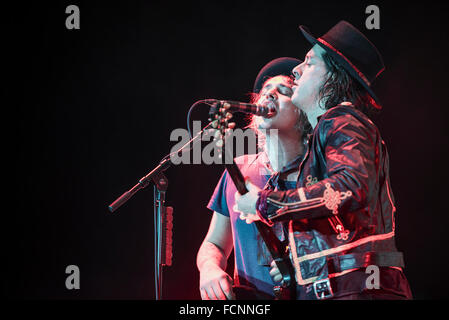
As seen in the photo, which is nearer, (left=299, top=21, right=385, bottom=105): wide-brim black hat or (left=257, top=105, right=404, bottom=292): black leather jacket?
(left=257, top=105, right=404, bottom=292): black leather jacket

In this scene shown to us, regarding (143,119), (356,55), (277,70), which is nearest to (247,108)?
(356,55)

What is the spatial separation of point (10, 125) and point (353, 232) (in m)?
3.10

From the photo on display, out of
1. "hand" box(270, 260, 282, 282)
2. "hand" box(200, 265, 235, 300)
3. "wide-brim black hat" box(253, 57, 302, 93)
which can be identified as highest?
"wide-brim black hat" box(253, 57, 302, 93)

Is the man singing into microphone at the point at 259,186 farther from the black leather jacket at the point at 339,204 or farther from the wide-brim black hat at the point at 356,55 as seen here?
the wide-brim black hat at the point at 356,55

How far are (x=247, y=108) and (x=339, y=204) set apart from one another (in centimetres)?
64

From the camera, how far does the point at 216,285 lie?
6.75ft

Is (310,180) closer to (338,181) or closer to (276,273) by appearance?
(338,181)

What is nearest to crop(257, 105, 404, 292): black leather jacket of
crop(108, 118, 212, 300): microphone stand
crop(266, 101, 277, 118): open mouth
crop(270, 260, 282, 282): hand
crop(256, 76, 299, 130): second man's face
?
crop(270, 260, 282, 282): hand

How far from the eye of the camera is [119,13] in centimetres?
375

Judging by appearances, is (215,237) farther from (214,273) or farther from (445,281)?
(445,281)

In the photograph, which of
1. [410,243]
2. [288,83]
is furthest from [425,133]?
[288,83]

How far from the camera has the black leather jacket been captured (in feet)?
4.80

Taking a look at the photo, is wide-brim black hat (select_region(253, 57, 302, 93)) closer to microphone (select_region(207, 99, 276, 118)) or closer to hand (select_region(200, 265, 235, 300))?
microphone (select_region(207, 99, 276, 118))

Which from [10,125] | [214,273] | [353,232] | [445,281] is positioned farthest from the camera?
[10,125]
